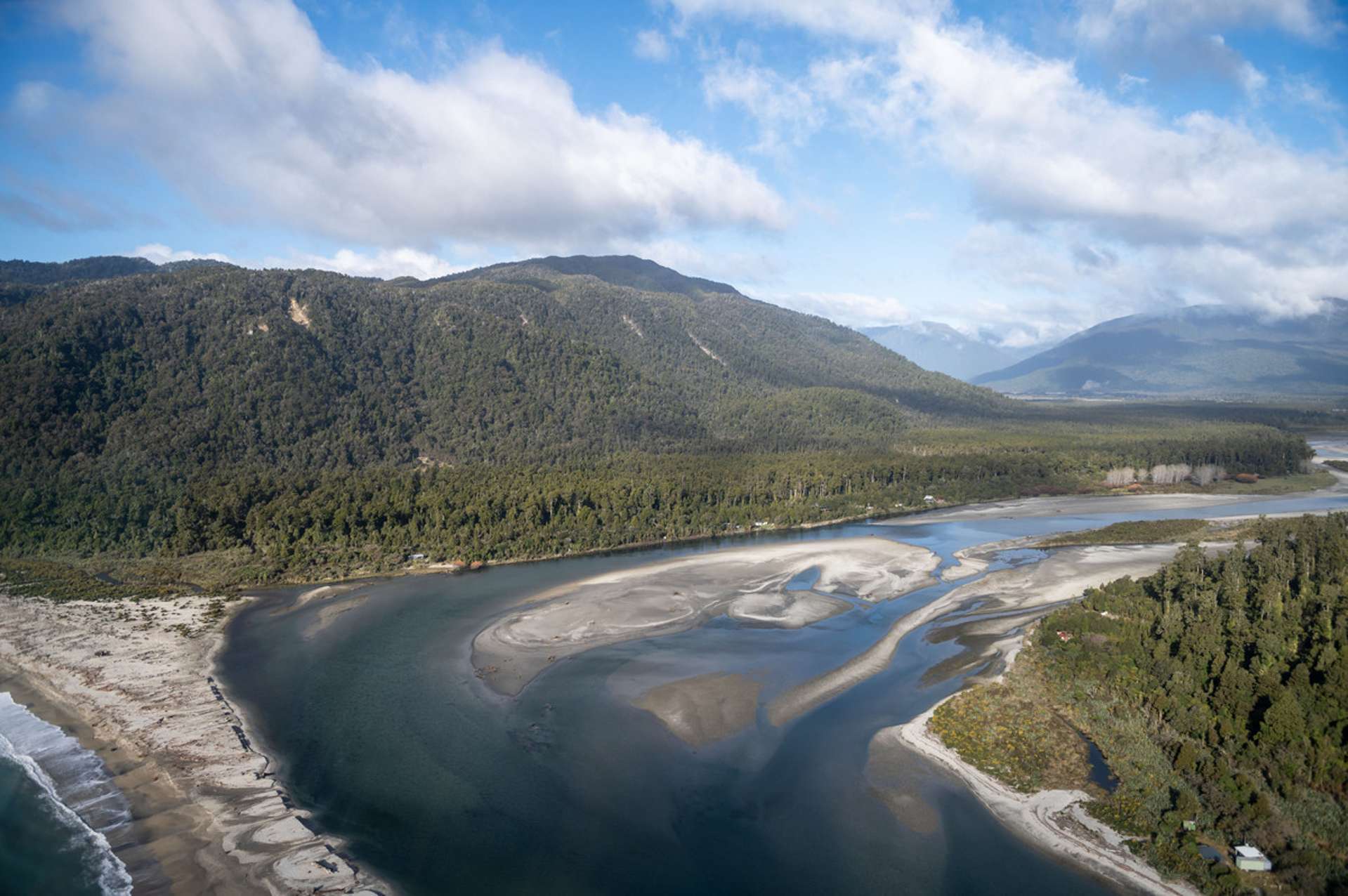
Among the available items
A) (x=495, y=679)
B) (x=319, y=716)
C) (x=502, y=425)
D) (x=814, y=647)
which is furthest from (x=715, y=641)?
(x=502, y=425)

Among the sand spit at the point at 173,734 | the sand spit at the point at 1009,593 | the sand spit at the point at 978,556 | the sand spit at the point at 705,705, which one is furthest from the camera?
the sand spit at the point at 978,556

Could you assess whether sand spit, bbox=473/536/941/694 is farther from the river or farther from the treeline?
the treeline

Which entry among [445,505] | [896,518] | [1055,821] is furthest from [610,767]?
[896,518]

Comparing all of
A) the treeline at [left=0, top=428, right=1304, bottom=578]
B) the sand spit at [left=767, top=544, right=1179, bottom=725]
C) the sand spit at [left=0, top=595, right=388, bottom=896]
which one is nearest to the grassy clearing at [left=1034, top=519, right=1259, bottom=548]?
the sand spit at [left=767, top=544, right=1179, bottom=725]

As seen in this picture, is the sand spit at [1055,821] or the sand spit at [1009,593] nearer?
the sand spit at [1055,821]

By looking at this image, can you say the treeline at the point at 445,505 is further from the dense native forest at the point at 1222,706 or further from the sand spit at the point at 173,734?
the dense native forest at the point at 1222,706

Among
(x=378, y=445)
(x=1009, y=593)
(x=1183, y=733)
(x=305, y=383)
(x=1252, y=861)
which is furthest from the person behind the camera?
(x=305, y=383)

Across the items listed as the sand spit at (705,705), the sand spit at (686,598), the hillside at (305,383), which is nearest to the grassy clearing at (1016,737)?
the sand spit at (705,705)

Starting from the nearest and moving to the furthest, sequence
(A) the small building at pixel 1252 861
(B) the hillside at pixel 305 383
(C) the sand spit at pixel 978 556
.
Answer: (A) the small building at pixel 1252 861
(C) the sand spit at pixel 978 556
(B) the hillside at pixel 305 383

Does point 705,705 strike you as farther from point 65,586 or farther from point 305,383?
point 305,383
